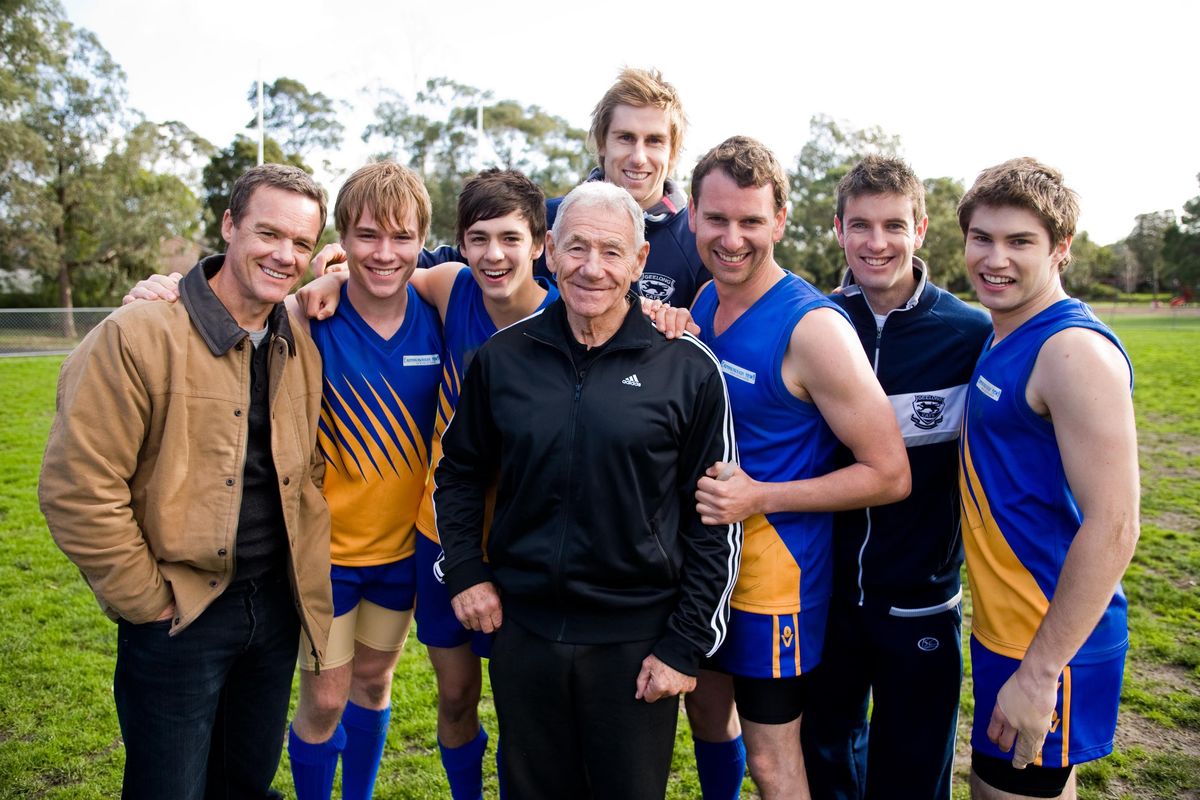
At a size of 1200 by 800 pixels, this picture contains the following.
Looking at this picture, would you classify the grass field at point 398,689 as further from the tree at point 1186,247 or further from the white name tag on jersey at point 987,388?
the tree at point 1186,247

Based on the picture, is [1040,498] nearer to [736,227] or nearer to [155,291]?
[736,227]

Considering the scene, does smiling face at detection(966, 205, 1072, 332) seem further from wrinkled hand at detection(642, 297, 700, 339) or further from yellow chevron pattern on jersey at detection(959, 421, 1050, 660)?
wrinkled hand at detection(642, 297, 700, 339)

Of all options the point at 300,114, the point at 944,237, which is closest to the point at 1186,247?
the point at 944,237

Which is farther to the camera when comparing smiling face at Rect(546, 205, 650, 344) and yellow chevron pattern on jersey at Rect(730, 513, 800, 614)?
yellow chevron pattern on jersey at Rect(730, 513, 800, 614)

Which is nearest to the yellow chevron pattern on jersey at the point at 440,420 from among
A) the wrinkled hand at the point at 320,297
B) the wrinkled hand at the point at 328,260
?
the wrinkled hand at the point at 320,297

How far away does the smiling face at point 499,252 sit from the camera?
3002 millimetres

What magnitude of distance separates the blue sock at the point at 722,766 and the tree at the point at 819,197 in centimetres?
4559

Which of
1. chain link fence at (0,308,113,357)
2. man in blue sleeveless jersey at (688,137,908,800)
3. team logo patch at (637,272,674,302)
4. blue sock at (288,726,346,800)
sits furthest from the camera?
chain link fence at (0,308,113,357)

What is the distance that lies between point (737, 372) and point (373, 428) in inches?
57.9

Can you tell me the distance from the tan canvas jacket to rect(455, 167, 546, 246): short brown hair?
85cm

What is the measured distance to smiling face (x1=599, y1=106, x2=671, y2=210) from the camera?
12.3 feet

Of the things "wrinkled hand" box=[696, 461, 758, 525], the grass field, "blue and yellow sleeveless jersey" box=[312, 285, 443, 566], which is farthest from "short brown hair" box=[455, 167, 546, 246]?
the grass field

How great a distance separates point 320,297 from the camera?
314 centimetres

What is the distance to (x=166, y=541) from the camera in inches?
99.0
